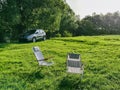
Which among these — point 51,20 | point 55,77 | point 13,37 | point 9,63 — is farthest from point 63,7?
point 55,77

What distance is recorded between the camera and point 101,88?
37.8ft

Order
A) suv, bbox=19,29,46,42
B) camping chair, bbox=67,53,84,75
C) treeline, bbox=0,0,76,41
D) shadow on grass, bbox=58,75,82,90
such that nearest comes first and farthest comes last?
shadow on grass, bbox=58,75,82,90
camping chair, bbox=67,53,84,75
suv, bbox=19,29,46,42
treeline, bbox=0,0,76,41

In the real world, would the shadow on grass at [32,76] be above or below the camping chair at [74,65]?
below

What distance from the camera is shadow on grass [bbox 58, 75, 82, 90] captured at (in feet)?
38.2

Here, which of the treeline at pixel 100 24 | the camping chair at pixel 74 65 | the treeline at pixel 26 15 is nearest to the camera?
the camping chair at pixel 74 65

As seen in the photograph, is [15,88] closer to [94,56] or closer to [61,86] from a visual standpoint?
[61,86]

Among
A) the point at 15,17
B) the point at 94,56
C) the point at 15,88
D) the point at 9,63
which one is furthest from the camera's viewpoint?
the point at 15,17

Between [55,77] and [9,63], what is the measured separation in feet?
13.6

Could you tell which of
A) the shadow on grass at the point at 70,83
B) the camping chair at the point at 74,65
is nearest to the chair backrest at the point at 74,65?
the camping chair at the point at 74,65

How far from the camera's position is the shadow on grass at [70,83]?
458 inches

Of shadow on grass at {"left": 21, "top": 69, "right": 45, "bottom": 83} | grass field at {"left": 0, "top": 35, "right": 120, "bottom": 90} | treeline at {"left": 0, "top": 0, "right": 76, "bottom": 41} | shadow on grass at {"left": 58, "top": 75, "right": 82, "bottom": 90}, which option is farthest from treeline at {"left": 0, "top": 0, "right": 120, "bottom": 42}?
shadow on grass at {"left": 58, "top": 75, "right": 82, "bottom": 90}

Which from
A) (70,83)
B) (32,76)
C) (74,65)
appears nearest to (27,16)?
(32,76)

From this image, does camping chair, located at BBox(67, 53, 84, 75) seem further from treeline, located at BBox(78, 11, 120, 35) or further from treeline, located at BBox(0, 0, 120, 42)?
treeline, located at BBox(78, 11, 120, 35)

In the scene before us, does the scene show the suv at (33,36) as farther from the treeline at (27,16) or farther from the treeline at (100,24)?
the treeline at (100,24)
